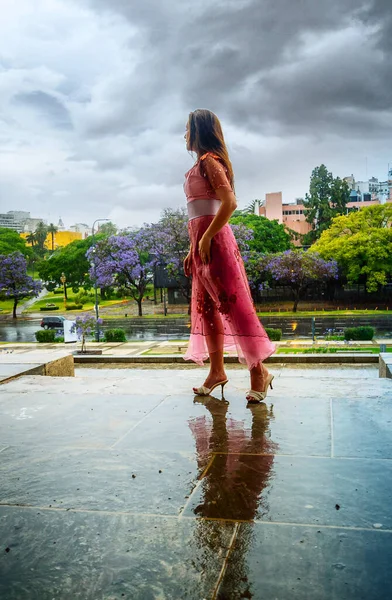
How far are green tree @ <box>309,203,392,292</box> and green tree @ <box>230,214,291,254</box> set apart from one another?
779cm

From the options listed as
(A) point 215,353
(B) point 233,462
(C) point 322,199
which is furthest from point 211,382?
(C) point 322,199

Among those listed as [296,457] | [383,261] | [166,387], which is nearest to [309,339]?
[383,261]

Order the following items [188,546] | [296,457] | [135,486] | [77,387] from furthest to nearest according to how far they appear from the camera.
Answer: [77,387], [296,457], [135,486], [188,546]

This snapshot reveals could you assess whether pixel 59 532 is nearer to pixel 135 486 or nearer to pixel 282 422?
pixel 135 486

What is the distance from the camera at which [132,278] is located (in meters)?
43.2

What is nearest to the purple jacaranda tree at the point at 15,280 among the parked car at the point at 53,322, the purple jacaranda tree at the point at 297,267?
the parked car at the point at 53,322

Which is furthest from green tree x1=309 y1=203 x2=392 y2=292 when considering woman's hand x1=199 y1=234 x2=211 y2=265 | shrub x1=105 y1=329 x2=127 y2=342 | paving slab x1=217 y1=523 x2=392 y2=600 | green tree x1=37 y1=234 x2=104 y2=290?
paving slab x1=217 y1=523 x2=392 y2=600

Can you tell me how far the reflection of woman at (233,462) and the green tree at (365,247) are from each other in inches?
1566

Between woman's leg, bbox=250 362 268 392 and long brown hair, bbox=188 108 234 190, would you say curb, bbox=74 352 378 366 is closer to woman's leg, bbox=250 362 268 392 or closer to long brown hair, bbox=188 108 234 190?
woman's leg, bbox=250 362 268 392

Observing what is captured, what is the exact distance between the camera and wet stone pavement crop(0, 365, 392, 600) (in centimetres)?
160

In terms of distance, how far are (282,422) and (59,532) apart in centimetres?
164

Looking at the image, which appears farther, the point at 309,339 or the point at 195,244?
the point at 309,339

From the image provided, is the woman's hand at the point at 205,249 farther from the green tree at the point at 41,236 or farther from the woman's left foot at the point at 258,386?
the green tree at the point at 41,236

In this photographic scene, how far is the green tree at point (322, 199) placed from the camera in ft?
203
